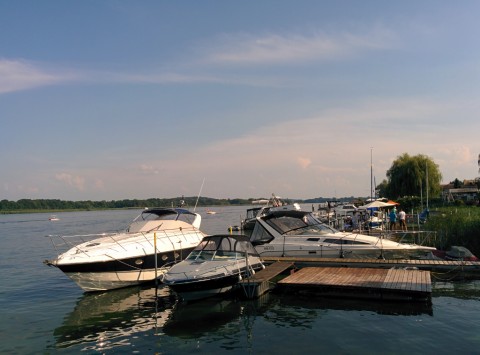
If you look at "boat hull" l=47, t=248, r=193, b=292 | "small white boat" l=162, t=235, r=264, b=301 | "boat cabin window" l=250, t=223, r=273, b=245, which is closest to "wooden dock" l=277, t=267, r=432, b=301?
"small white boat" l=162, t=235, r=264, b=301

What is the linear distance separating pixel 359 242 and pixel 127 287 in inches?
413

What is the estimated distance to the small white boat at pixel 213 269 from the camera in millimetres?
13570

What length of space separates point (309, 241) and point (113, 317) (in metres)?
9.60

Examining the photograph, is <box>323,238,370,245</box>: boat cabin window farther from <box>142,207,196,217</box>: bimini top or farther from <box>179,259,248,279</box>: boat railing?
<box>142,207,196,217</box>: bimini top

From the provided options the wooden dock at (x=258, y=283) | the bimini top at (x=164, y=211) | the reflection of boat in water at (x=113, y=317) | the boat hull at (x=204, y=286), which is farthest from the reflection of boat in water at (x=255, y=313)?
the bimini top at (x=164, y=211)

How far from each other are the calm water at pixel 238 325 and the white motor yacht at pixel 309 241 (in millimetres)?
3279

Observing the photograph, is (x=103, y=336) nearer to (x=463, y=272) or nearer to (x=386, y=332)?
(x=386, y=332)

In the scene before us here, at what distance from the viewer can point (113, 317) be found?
13.4 m

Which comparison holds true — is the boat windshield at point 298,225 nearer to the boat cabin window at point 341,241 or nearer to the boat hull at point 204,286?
the boat cabin window at point 341,241

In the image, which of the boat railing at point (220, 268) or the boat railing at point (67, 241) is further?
the boat railing at point (67, 241)

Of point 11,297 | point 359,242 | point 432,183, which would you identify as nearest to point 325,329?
point 359,242

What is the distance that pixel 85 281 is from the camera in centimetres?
1639

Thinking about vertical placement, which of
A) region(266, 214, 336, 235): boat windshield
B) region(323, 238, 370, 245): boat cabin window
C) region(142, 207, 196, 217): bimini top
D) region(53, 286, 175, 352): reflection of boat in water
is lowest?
region(53, 286, 175, 352): reflection of boat in water

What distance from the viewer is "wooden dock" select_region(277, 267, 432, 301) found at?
43.6 ft
